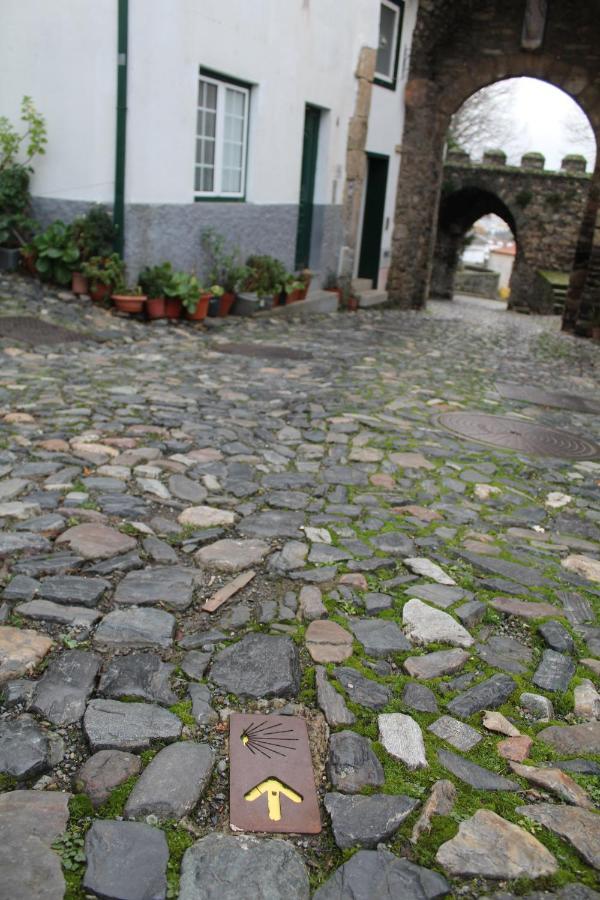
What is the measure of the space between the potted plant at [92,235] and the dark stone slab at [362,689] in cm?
758

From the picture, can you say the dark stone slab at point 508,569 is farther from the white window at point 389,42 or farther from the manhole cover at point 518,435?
the white window at point 389,42

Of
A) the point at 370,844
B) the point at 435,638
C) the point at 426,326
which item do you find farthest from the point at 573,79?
the point at 370,844

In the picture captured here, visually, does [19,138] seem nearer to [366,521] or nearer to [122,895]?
[366,521]

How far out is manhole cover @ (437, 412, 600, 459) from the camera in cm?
590

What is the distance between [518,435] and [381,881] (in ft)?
15.5

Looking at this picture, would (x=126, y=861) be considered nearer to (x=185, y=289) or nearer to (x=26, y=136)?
(x=185, y=289)

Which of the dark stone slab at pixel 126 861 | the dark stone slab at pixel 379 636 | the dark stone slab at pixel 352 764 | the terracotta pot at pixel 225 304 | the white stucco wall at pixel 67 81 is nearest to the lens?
the dark stone slab at pixel 126 861

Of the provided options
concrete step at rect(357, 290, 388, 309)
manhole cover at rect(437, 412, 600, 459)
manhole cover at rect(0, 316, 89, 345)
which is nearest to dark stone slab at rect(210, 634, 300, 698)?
manhole cover at rect(437, 412, 600, 459)

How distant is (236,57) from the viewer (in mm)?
10242

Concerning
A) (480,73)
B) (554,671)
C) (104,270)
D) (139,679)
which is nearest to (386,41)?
(480,73)

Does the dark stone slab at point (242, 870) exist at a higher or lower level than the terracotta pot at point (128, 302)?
lower

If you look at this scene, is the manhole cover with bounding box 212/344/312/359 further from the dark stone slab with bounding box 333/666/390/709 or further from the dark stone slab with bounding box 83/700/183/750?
the dark stone slab with bounding box 83/700/183/750

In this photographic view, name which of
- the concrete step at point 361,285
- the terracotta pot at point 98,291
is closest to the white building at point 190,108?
the terracotta pot at point 98,291

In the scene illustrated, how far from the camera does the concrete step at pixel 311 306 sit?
11.9 metres
